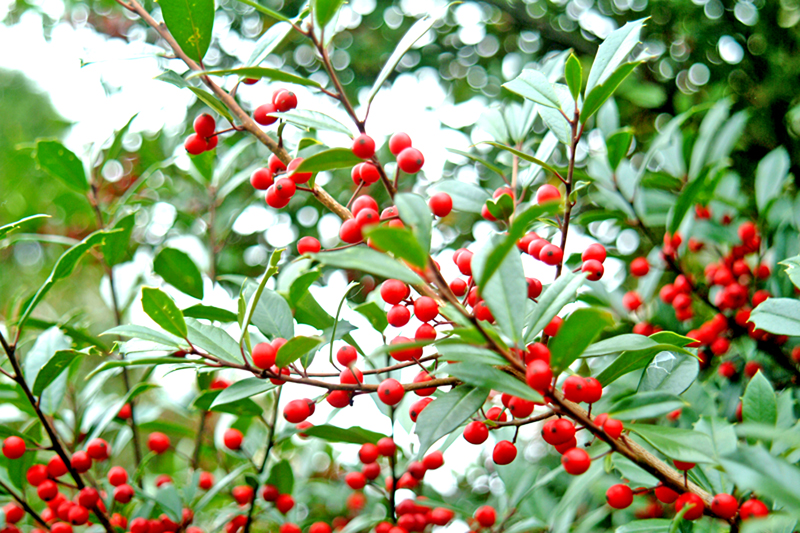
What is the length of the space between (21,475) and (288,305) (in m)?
0.93

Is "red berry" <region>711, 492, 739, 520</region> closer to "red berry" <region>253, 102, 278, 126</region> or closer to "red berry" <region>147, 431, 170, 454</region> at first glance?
"red berry" <region>253, 102, 278, 126</region>

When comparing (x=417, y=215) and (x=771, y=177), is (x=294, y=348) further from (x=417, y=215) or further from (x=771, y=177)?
(x=771, y=177)

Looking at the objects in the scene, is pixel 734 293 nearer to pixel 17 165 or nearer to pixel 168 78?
pixel 168 78

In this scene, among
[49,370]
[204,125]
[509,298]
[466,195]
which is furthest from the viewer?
[466,195]

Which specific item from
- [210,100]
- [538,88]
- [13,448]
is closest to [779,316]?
[538,88]

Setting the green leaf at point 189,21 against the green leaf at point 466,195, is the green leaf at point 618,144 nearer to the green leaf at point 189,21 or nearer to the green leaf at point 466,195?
the green leaf at point 466,195

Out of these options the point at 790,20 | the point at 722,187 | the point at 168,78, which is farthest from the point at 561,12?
the point at 168,78

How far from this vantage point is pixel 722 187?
188cm

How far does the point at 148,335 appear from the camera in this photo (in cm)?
93

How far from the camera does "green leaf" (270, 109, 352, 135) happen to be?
35.7 inches

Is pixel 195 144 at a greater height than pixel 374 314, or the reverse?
pixel 195 144

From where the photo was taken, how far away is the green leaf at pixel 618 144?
1349 mm

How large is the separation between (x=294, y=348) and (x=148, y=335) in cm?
26

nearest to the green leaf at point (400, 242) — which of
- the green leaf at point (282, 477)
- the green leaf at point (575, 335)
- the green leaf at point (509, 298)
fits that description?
the green leaf at point (509, 298)
